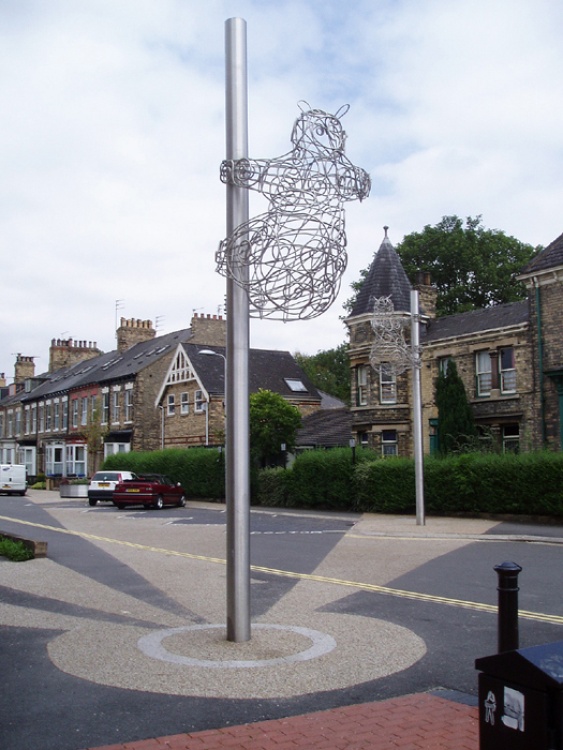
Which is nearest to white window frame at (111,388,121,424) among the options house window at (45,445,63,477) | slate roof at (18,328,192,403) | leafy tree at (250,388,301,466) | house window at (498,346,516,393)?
slate roof at (18,328,192,403)

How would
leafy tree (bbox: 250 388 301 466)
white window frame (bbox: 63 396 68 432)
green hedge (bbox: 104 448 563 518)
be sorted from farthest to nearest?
1. white window frame (bbox: 63 396 68 432)
2. leafy tree (bbox: 250 388 301 466)
3. green hedge (bbox: 104 448 563 518)

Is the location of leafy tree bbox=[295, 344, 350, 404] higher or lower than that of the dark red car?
higher

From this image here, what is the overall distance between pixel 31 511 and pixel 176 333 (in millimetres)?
26087

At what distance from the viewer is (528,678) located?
320cm

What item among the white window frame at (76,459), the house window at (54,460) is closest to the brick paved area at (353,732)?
the white window frame at (76,459)

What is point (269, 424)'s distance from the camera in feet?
118

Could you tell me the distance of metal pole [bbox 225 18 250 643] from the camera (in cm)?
725

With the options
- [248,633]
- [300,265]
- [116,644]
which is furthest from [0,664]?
[300,265]

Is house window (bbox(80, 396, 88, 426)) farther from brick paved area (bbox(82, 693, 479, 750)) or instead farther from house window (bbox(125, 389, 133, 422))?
brick paved area (bbox(82, 693, 479, 750))

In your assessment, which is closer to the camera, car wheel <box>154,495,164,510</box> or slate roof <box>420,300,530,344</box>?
car wheel <box>154,495,164,510</box>

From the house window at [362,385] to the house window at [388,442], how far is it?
1737mm

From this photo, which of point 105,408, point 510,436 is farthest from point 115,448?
point 510,436

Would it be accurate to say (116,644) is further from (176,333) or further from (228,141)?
(176,333)

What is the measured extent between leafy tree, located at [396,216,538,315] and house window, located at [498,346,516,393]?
1768 centimetres
